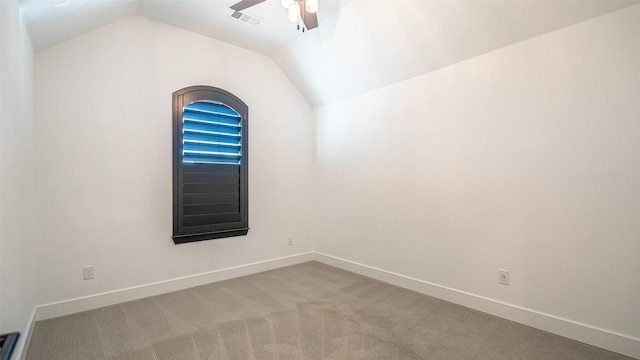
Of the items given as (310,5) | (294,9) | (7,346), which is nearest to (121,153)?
(294,9)

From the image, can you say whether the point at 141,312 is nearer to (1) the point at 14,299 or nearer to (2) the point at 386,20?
(1) the point at 14,299

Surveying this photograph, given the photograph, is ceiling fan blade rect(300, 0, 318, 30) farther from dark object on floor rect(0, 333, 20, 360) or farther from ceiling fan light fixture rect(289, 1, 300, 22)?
dark object on floor rect(0, 333, 20, 360)

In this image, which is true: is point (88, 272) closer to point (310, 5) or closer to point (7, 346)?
point (7, 346)

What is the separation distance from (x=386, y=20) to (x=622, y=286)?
2768 mm

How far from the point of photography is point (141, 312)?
2.69 metres

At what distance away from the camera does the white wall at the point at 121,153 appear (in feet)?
8.59

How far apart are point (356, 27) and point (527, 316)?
3.03 m

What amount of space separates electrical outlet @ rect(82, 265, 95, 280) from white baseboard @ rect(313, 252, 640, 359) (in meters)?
2.90

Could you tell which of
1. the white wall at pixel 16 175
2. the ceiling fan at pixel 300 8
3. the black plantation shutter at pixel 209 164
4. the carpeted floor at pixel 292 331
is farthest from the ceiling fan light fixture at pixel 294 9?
the carpeted floor at pixel 292 331

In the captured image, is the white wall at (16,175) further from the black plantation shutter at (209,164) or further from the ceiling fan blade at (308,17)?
the ceiling fan blade at (308,17)

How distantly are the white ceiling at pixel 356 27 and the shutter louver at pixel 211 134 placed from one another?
892 millimetres

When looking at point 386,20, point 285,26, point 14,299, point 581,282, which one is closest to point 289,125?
point 285,26

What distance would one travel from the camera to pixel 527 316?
2.42 meters

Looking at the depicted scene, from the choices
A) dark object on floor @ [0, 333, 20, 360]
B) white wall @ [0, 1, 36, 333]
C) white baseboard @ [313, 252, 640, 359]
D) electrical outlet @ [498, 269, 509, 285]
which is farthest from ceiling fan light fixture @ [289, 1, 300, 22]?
white baseboard @ [313, 252, 640, 359]
